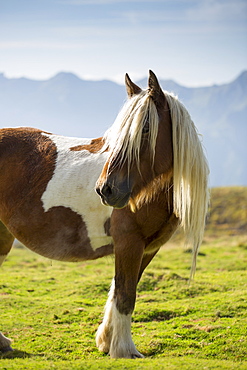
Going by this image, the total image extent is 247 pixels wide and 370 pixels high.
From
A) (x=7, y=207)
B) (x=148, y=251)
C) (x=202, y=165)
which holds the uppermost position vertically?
(x=202, y=165)

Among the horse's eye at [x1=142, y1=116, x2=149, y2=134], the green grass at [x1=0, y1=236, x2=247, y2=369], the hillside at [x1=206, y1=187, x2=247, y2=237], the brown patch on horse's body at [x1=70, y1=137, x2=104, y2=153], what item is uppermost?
the horse's eye at [x1=142, y1=116, x2=149, y2=134]

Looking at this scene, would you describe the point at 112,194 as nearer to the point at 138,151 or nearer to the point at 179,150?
the point at 138,151

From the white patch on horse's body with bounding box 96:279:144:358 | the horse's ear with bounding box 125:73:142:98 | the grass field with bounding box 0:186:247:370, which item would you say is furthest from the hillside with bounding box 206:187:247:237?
the horse's ear with bounding box 125:73:142:98

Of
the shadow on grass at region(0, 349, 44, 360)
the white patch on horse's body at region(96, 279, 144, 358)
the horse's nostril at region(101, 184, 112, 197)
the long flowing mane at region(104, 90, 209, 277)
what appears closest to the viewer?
the horse's nostril at region(101, 184, 112, 197)

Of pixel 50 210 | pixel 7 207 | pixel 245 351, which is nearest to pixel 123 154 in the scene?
pixel 50 210

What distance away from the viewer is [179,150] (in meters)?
4.27

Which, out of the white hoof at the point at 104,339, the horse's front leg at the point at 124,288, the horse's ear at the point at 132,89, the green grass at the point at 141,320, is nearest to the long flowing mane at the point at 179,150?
the horse's ear at the point at 132,89

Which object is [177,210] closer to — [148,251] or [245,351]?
[148,251]

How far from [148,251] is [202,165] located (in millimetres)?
1222

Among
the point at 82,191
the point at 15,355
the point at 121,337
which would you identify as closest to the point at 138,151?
the point at 82,191

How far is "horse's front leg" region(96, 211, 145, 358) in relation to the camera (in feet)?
14.9

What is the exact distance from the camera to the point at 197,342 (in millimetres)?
5453

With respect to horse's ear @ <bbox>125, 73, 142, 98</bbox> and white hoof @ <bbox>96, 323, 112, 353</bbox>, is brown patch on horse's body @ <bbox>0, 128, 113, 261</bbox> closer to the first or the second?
white hoof @ <bbox>96, 323, 112, 353</bbox>

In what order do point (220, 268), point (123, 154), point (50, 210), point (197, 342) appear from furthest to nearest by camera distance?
point (220, 268) < point (197, 342) < point (50, 210) < point (123, 154)
